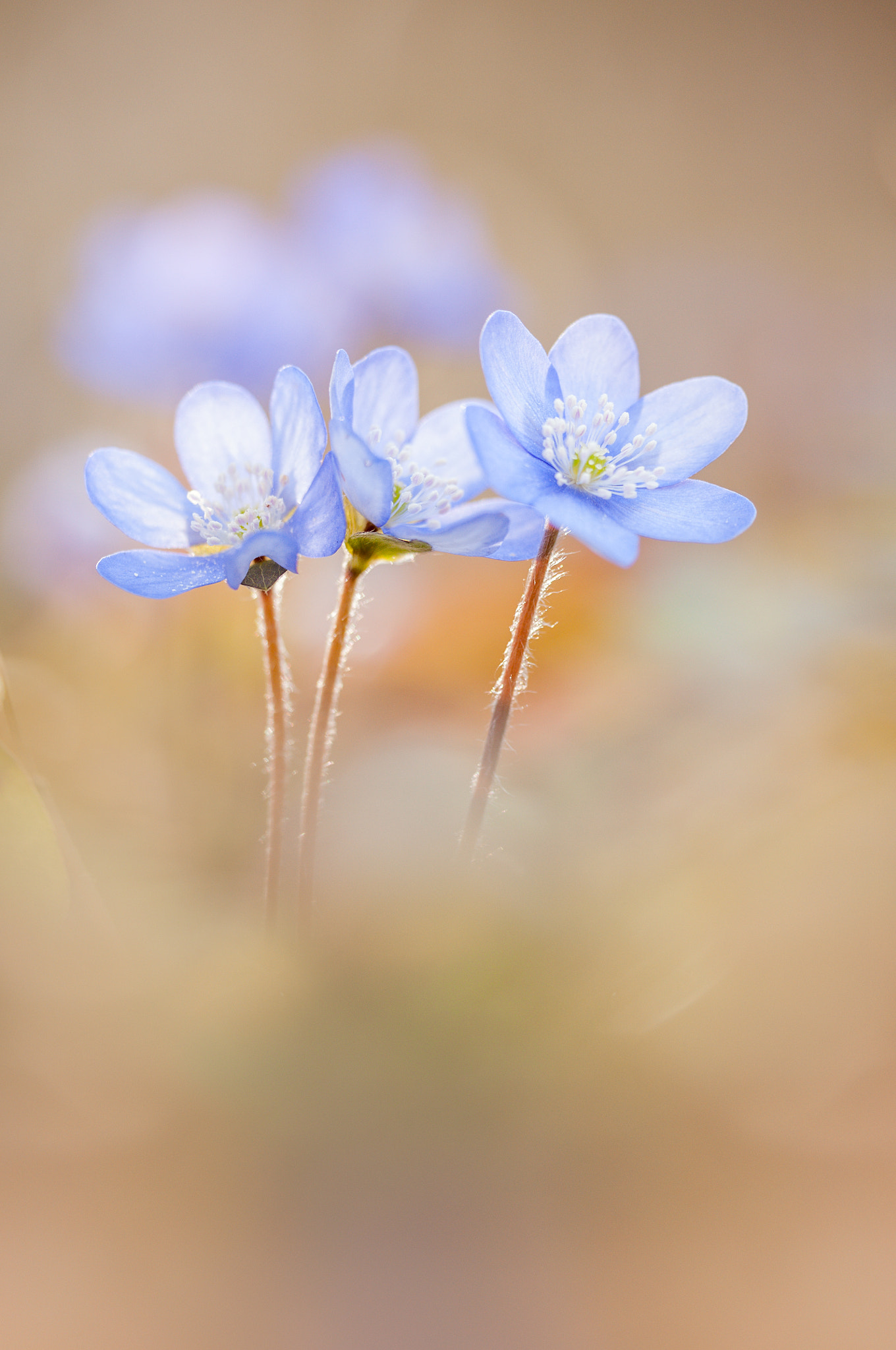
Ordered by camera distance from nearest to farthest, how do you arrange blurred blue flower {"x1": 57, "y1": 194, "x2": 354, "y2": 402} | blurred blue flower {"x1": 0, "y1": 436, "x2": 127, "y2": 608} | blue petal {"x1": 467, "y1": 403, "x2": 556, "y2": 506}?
blue petal {"x1": 467, "y1": 403, "x2": 556, "y2": 506}, blurred blue flower {"x1": 0, "y1": 436, "x2": 127, "y2": 608}, blurred blue flower {"x1": 57, "y1": 194, "x2": 354, "y2": 402}

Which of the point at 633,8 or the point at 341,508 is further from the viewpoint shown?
the point at 633,8

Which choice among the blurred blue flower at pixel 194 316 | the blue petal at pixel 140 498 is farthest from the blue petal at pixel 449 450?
the blurred blue flower at pixel 194 316

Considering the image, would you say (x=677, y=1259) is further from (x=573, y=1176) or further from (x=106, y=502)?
(x=106, y=502)

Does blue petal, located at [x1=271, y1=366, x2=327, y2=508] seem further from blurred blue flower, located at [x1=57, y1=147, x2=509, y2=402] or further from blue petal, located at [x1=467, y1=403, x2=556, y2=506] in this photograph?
blurred blue flower, located at [x1=57, y1=147, x2=509, y2=402]

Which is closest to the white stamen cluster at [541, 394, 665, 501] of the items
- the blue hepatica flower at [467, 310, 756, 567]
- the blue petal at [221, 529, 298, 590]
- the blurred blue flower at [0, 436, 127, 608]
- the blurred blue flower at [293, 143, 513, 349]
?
the blue hepatica flower at [467, 310, 756, 567]

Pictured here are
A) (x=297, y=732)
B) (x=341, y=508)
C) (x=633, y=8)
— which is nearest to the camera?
(x=341, y=508)

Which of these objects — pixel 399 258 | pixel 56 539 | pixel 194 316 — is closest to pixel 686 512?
pixel 56 539

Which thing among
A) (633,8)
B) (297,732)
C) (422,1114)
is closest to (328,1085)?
(422,1114)
